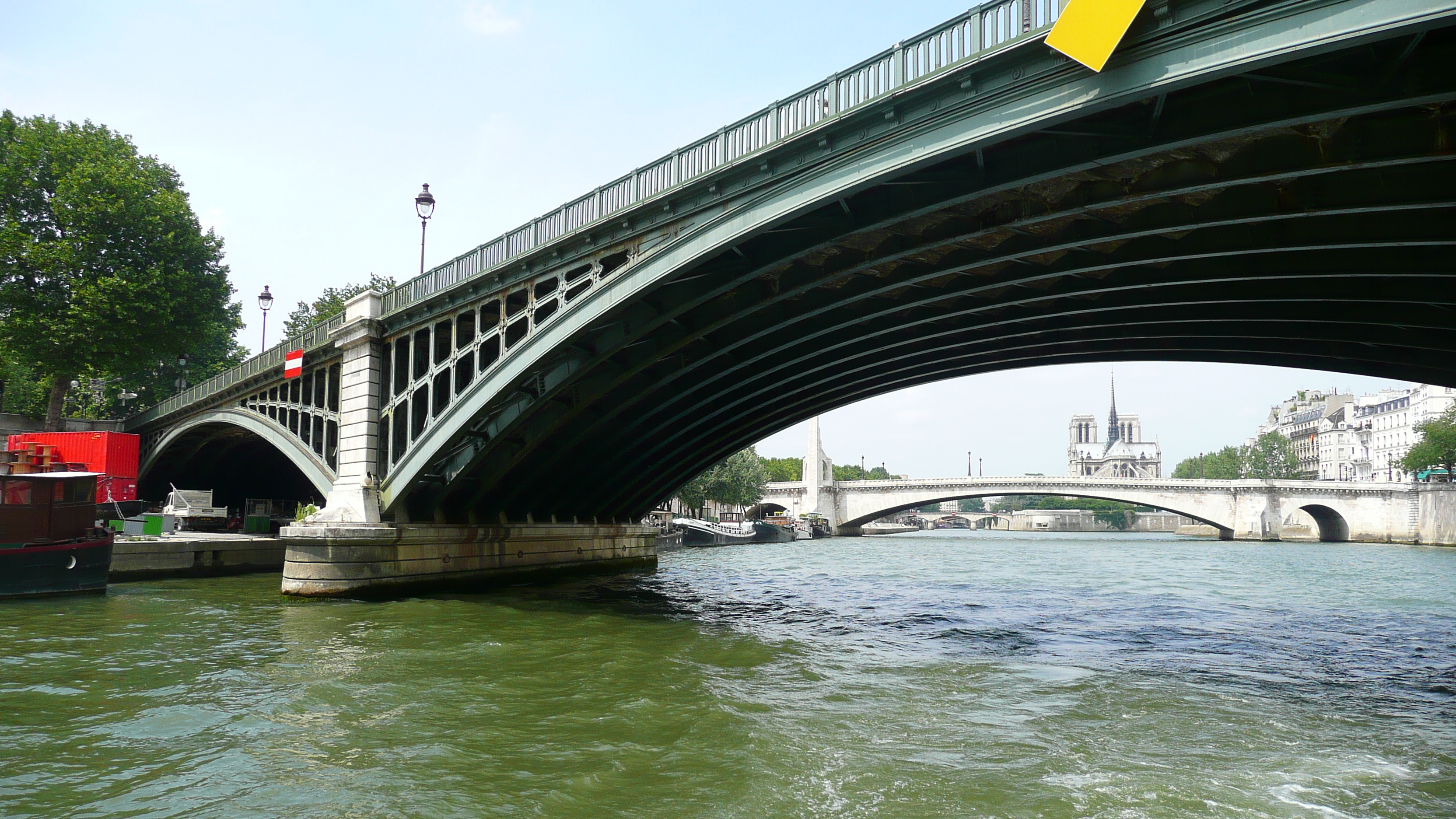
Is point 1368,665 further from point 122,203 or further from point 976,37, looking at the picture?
point 122,203

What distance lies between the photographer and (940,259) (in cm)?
1784

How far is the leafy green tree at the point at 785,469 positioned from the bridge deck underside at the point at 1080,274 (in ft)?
307

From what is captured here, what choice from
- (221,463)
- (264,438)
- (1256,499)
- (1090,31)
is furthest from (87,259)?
(1256,499)

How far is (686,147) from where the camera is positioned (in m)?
17.9

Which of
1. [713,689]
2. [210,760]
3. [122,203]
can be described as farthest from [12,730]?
[122,203]

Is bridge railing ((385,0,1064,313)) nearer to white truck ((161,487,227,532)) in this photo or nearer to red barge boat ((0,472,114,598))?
red barge boat ((0,472,114,598))

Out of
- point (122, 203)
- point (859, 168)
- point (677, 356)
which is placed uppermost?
point (122, 203)

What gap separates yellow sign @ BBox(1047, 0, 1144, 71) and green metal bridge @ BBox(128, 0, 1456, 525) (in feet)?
1.28

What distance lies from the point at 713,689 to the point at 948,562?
39353 mm

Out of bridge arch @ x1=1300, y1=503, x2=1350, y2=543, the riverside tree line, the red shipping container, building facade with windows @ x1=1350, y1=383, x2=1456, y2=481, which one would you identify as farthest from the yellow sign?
building facade with windows @ x1=1350, y1=383, x2=1456, y2=481

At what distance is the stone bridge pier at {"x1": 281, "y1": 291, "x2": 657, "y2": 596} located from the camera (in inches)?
926

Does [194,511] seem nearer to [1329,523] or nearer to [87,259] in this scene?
[87,259]

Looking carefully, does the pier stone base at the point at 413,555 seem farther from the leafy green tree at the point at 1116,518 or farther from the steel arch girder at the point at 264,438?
the leafy green tree at the point at 1116,518

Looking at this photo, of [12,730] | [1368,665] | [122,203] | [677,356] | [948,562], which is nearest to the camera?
[12,730]
